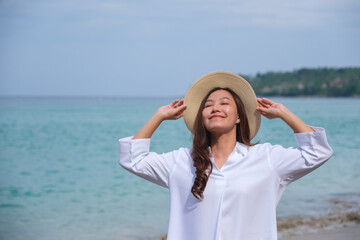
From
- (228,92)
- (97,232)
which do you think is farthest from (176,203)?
(97,232)

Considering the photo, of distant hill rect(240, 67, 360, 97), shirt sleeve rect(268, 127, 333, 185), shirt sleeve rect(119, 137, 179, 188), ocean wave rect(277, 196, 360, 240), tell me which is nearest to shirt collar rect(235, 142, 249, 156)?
shirt sleeve rect(268, 127, 333, 185)

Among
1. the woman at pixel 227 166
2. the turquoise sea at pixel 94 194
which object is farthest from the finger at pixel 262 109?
the turquoise sea at pixel 94 194

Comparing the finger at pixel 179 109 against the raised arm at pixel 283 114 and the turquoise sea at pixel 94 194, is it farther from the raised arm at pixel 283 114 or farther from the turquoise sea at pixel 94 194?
the turquoise sea at pixel 94 194

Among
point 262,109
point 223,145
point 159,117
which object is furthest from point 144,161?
point 262,109

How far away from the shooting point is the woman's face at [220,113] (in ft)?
7.87

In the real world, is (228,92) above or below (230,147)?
above

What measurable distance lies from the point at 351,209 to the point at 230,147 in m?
6.19

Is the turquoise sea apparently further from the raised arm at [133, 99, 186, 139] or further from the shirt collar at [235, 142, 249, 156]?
the shirt collar at [235, 142, 249, 156]

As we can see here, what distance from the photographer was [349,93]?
8119cm

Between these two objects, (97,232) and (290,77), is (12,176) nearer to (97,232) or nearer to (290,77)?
(97,232)

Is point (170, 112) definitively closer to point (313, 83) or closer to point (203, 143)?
point (203, 143)

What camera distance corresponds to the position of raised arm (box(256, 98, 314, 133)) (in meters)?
2.31

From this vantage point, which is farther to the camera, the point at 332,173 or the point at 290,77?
the point at 290,77

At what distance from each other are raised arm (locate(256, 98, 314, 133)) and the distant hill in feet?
218
